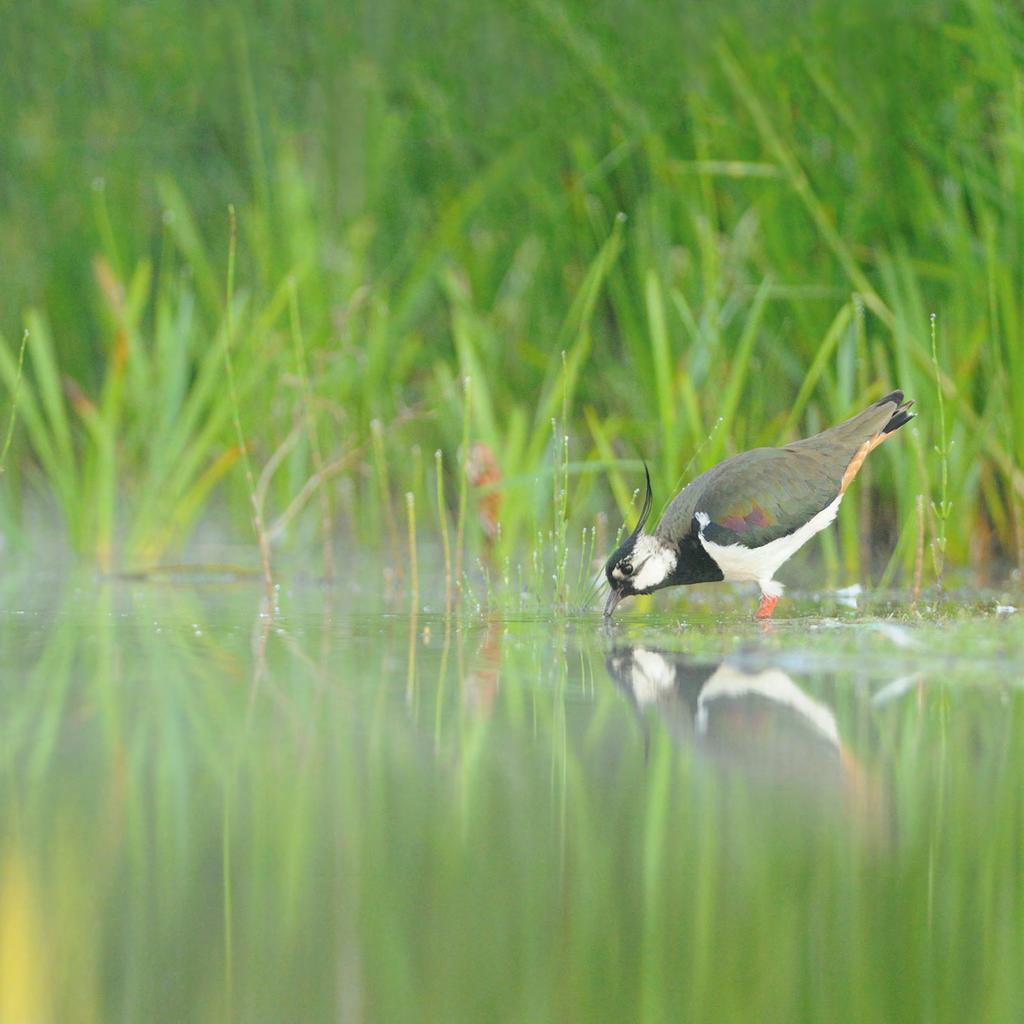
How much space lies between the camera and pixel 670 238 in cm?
607

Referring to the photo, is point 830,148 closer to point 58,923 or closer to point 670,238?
point 670,238

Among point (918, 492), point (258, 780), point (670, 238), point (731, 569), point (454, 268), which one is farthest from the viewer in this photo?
point (454, 268)

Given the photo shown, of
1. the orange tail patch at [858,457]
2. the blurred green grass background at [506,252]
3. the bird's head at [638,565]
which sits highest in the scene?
the blurred green grass background at [506,252]

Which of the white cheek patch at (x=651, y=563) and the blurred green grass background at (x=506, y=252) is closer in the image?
the white cheek patch at (x=651, y=563)

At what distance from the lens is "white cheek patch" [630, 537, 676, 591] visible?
4.64 meters

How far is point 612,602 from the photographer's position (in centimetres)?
460

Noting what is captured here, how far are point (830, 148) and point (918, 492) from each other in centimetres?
136

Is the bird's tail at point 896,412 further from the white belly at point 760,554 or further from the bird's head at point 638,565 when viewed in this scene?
the bird's head at point 638,565

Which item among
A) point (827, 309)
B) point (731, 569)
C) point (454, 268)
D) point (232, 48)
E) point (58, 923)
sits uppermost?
point (232, 48)

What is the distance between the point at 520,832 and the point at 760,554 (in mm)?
2479

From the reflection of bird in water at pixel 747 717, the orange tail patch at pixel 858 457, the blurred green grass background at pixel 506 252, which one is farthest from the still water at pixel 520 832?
the blurred green grass background at pixel 506 252

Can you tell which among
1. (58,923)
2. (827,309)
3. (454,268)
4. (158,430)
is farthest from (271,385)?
(58,923)

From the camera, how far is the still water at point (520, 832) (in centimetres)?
176

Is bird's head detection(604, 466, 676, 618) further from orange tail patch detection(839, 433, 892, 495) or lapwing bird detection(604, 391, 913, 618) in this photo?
orange tail patch detection(839, 433, 892, 495)
